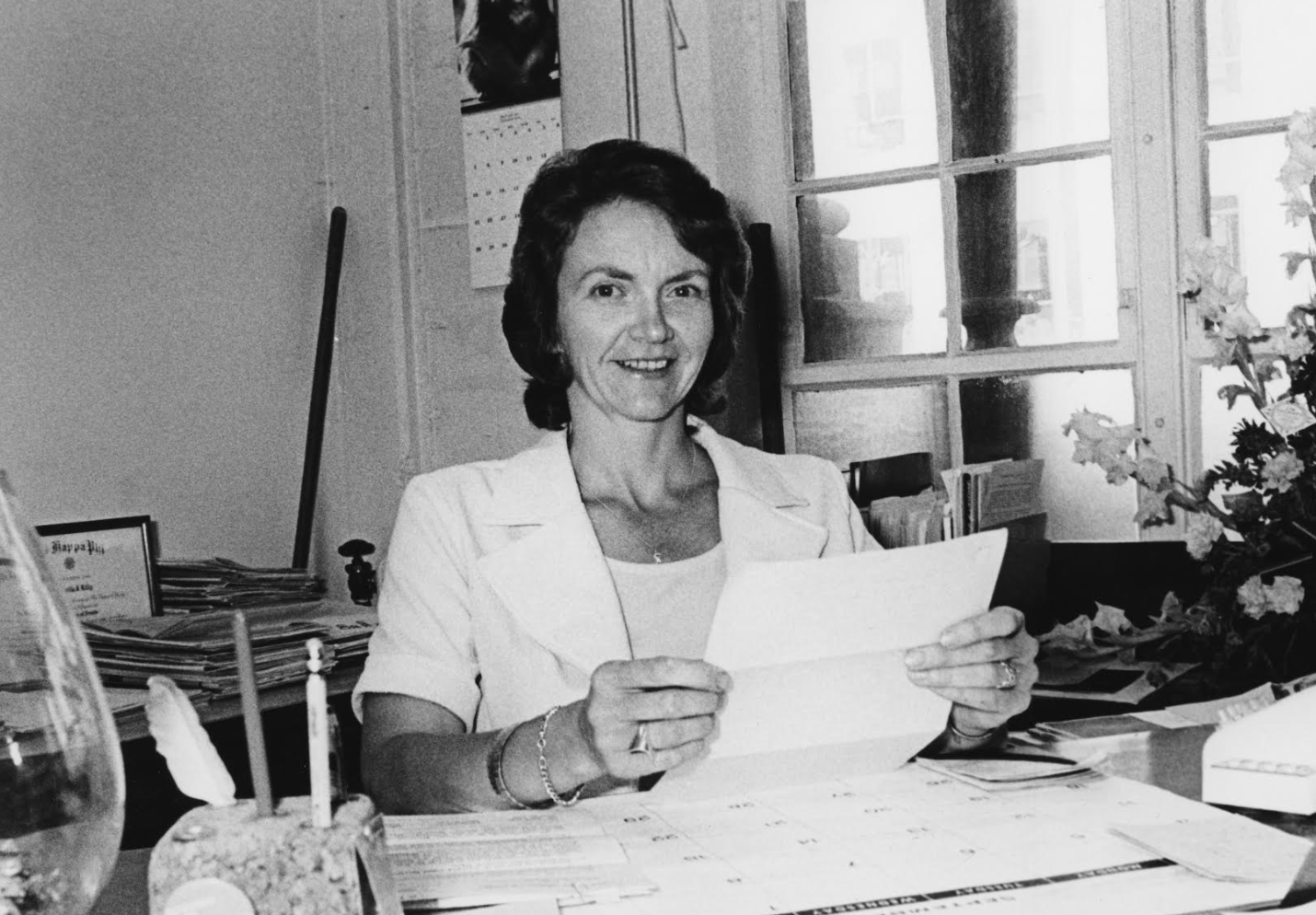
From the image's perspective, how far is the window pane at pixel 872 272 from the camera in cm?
285

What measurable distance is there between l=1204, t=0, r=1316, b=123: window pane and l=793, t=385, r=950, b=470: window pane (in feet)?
2.38

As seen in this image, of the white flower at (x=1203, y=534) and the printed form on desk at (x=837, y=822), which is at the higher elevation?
the white flower at (x=1203, y=534)

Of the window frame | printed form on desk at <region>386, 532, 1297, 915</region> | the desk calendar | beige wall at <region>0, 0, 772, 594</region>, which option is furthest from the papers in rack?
the desk calendar

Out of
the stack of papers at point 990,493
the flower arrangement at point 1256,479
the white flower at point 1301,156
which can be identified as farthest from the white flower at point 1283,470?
the stack of papers at point 990,493

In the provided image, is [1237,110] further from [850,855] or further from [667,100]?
[850,855]

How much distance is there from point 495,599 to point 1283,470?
949 mm

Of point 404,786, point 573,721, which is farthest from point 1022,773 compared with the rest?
point 404,786

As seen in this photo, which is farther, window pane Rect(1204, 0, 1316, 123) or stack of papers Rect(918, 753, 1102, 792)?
window pane Rect(1204, 0, 1316, 123)

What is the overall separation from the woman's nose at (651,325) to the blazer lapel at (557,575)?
0.66 feet

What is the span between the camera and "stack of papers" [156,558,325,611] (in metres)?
2.61

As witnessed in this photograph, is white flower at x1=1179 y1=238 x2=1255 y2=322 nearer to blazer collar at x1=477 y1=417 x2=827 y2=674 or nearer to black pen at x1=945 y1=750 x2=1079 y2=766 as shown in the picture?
blazer collar at x1=477 y1=417 x2=827 y2=674

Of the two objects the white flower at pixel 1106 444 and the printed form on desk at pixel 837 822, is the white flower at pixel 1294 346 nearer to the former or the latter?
the white flower at pixel 1106 444

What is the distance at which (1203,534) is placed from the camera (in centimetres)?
190

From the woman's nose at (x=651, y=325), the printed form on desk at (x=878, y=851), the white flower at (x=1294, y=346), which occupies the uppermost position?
the woman's nose at (x=651, y=325)
